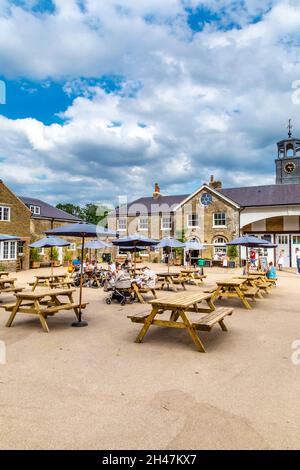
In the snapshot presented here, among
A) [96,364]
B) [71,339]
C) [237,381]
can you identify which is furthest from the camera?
[71,339]

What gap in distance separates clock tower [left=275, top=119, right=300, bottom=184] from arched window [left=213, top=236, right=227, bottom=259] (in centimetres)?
1240

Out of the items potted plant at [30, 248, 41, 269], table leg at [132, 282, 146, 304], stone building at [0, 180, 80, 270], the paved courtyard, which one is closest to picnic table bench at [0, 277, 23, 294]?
the paved courtyard

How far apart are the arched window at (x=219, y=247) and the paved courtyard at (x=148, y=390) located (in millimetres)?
24836

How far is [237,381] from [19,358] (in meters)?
3.64

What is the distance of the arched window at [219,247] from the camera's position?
32406 millimetres

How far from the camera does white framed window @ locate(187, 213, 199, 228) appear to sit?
34.6 meters

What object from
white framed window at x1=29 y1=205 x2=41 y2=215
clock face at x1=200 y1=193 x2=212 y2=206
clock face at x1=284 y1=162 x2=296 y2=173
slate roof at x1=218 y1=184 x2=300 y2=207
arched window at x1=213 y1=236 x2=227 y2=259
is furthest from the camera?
clock face at x1=284 y1=162 x2=296 y2=173

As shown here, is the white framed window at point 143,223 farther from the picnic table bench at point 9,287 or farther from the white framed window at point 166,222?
the picnic table bench at point 9,287

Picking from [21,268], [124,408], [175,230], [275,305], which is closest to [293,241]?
[175,230]

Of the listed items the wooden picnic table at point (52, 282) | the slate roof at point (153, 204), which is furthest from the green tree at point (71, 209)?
the wooden picnic table at point (52, 282)

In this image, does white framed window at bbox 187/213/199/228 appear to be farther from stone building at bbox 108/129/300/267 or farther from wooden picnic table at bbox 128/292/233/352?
wooden picnic table at bbox 128/292/233/352

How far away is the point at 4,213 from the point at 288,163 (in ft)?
102

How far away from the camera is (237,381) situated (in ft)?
15.7
